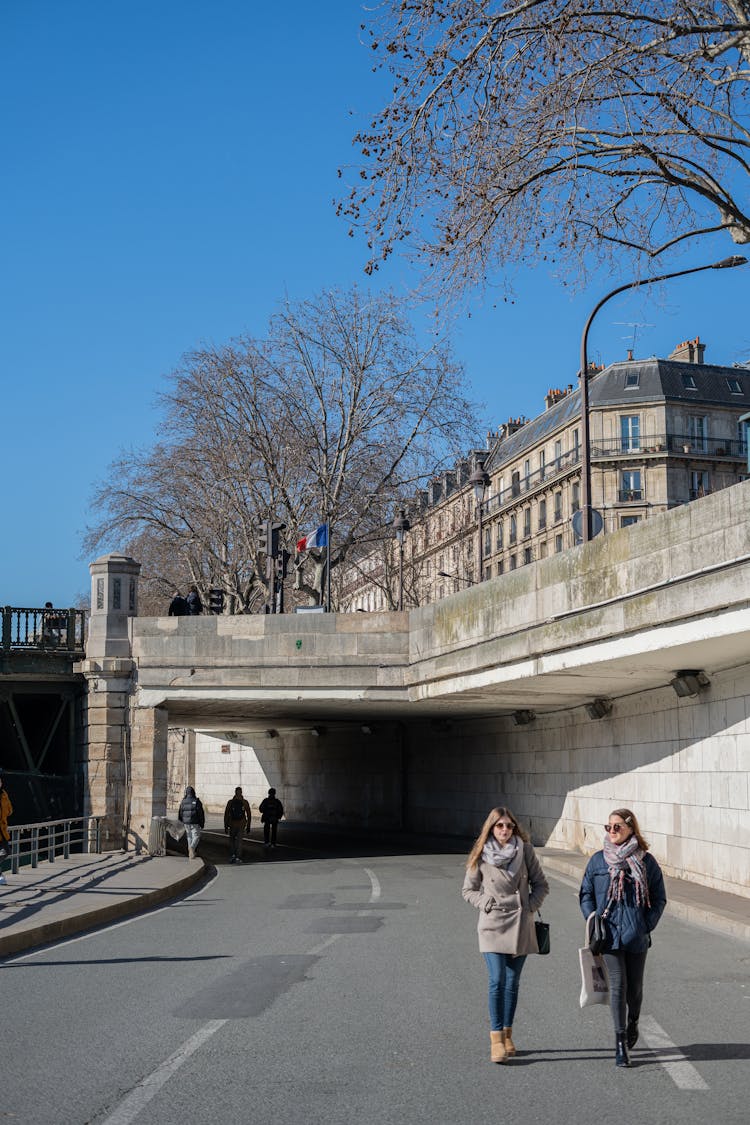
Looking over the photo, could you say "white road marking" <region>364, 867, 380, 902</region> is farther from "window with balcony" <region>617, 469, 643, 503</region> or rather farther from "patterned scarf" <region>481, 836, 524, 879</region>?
"window with balcony" <region>617, 469, 643, 503</region>

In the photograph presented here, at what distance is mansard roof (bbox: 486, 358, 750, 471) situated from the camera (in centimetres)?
6575

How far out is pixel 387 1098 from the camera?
20.6 feet

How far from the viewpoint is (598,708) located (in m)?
23.9

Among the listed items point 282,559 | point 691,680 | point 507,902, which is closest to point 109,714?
point 282,559

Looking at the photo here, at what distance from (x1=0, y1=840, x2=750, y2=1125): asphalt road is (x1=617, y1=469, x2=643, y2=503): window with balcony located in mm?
51643

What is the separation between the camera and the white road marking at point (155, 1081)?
599 centimetres

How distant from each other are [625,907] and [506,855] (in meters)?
0.78

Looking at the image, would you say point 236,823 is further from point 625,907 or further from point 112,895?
point 625,907

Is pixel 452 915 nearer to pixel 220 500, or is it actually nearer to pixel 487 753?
pixel 487 753

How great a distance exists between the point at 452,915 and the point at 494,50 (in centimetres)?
1037

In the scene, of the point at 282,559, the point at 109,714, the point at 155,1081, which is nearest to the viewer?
the point at 155,1081

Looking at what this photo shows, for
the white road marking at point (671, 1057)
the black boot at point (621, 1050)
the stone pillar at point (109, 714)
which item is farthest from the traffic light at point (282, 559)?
the black boot at point (621, 1050)

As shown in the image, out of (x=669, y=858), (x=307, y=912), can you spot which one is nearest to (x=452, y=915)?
(x=307, y=912)

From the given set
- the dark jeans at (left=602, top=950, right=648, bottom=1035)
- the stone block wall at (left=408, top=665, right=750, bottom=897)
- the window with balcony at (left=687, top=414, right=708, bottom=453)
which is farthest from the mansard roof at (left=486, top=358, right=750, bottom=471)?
the dark jeans at (left=602, top=950, right=648, bottom=1035)
